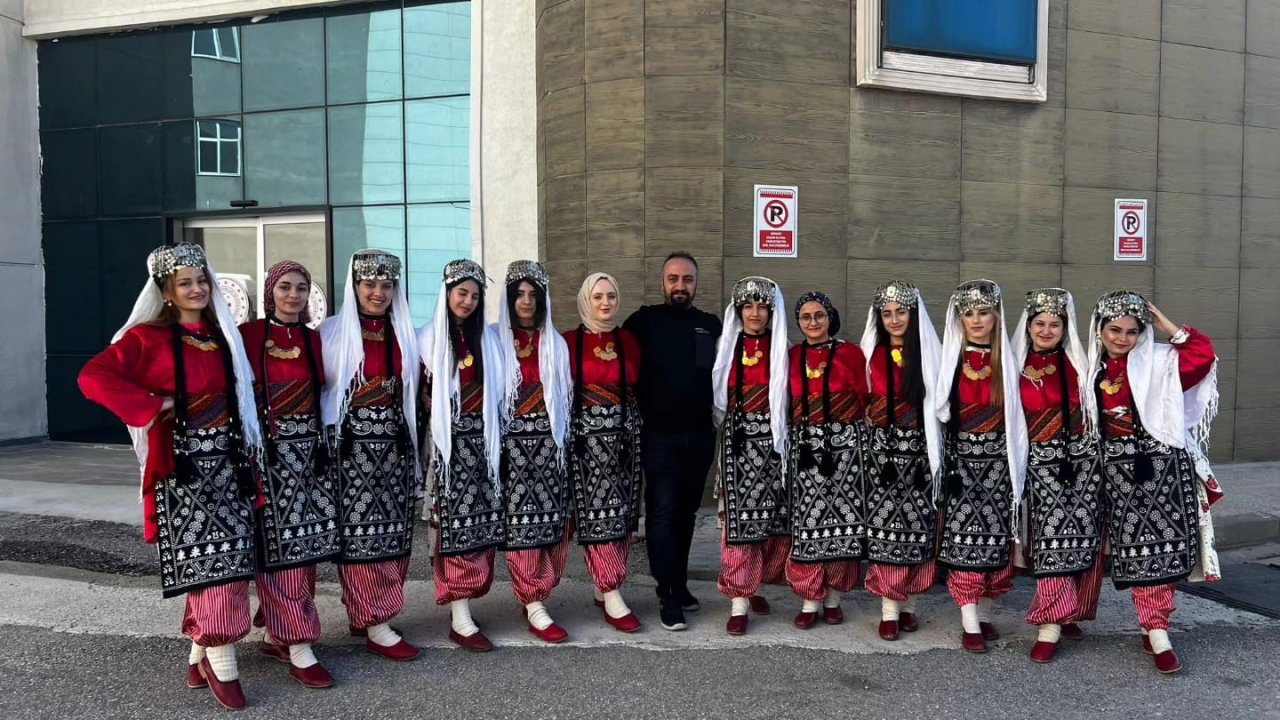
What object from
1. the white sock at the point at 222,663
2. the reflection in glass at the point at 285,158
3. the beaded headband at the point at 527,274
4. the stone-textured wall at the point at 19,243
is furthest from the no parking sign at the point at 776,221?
the stone-textured wall at the point at 19,243

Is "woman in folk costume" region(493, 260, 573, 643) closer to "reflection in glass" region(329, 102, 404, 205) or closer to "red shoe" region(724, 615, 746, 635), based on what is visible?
"red shoe" region(724, 615, 746, 635)

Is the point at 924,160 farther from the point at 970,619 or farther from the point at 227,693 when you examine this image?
the point at 227,693

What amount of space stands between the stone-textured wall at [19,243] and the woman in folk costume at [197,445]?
28.6 feet

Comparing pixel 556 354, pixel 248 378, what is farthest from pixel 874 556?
pixel 248 378

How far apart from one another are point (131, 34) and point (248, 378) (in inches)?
349

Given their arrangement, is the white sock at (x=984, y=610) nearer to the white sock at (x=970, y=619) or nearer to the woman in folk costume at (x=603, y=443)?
the white sock at (x=970, y=619)

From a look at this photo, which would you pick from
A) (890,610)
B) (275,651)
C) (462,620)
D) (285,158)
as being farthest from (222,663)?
(285,158)

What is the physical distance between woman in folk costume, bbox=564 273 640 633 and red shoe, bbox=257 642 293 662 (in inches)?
58.5

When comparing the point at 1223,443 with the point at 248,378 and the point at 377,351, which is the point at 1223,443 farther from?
the point at 248,378

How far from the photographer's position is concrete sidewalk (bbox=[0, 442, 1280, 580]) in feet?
22.1

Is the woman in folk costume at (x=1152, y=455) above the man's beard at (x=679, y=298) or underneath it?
underneath

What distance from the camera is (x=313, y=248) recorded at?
33.4 feet

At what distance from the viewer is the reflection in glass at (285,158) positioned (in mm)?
→ 10047

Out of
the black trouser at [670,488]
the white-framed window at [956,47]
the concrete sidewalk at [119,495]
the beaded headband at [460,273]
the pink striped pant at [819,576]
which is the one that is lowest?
the concrete sidewalk at [119,495]
